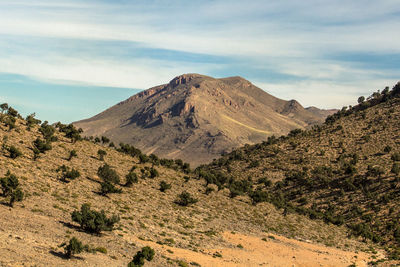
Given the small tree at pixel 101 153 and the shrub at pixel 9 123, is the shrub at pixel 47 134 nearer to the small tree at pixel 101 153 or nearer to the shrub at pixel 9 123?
the shrub at pixel 9 123

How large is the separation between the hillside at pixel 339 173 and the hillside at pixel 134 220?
20.2 ft

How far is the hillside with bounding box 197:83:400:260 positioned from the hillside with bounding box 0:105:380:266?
6.17m

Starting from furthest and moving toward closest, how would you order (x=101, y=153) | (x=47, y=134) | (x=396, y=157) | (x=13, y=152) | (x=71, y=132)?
1. (x=396, y=157)
2. (x=71, y=132)
3. (x=101, y=153)
4. (x=47, y=134)
5. (x=13, y=152)

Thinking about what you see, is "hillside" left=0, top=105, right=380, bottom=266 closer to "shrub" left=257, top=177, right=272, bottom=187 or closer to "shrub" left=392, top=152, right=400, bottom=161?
"shrub" left=257, top=177, right=272, bottom=187

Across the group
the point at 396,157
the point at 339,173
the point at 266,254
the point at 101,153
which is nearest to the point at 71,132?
the point at 101,153

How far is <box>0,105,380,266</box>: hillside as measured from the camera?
78.9 ft

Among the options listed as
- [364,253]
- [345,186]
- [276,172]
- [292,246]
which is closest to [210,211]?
[292,246]

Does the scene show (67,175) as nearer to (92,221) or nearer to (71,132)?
(92,221)

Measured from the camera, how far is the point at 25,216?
26344 mm

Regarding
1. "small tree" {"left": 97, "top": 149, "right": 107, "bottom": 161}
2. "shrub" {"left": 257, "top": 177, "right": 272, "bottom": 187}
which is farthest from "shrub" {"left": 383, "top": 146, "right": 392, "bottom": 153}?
"small tree" {"left": 97, "top": 149, "right": 107, "bottom": 161}

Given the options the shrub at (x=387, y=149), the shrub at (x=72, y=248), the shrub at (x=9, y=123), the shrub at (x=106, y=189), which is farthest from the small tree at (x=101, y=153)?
the shrub at (x=387, y=149)

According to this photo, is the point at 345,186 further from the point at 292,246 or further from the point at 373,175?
the point at 292,246

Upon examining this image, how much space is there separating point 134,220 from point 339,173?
6003 centimetres

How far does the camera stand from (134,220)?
35344 millimetres
